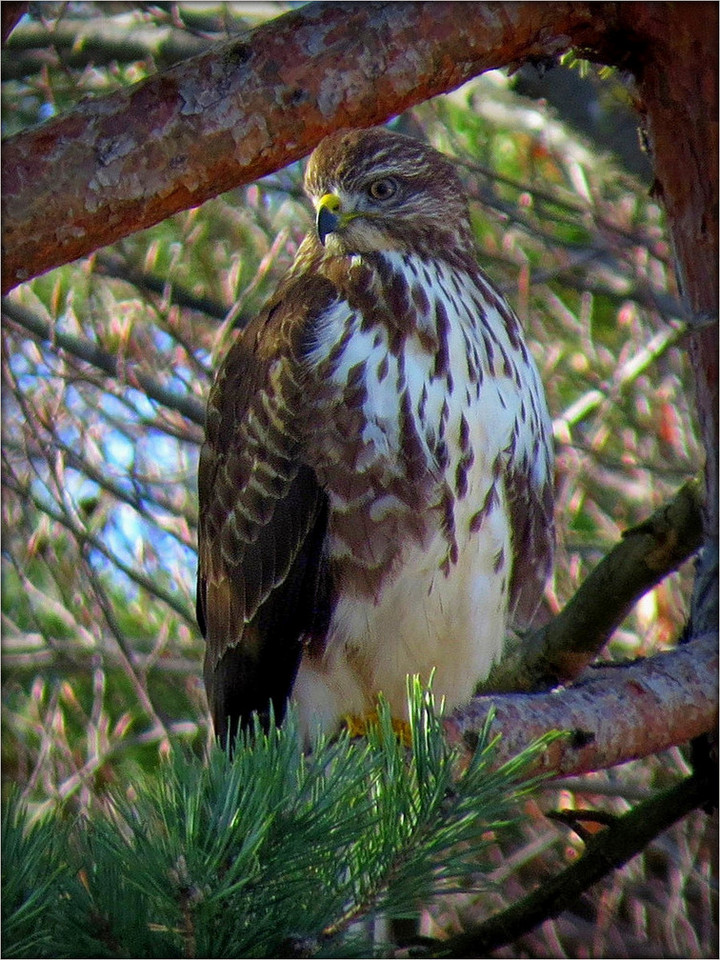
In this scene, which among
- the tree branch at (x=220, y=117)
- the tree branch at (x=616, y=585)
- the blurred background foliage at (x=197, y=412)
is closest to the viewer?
the tree branch at (x=220, y=117)

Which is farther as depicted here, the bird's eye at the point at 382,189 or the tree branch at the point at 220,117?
the bird's eye at the point at 382,189

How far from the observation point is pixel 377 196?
10.3ft

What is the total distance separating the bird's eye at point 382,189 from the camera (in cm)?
312

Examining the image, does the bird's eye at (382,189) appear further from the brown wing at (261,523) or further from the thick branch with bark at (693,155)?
the thick branch with bark at (693,155)

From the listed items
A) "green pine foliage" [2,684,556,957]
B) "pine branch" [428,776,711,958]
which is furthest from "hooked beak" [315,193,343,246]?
"green pine foliage" [2,684,556,957]

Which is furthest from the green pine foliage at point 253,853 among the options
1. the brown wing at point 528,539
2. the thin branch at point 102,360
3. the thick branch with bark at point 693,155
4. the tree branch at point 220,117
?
the thin branch at point 102,360

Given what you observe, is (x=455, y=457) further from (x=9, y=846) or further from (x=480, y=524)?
(x=9, y=846)

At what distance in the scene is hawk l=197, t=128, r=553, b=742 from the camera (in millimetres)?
2777

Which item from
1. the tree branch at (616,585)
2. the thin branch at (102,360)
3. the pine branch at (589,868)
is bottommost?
the pine branch at (589,868)

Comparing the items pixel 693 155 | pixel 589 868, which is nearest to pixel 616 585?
pixel 589 868

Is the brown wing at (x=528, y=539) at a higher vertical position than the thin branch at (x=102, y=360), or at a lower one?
lower

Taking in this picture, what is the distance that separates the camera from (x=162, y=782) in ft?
5.18

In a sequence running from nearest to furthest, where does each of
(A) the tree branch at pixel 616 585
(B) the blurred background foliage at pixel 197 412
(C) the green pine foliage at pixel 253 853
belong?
(C) the green pine foliage at pixel 253 853 → (A) the tree branch at pixel 616 585 → (B) the blurred background foliage at pixel 197 412

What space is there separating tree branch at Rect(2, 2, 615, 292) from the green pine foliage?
96 centimetres
